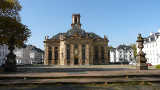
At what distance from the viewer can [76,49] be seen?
77.8m

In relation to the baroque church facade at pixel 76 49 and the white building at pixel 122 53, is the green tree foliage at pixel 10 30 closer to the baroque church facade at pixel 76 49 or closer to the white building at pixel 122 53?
the baroque church facade at pixel 76 49

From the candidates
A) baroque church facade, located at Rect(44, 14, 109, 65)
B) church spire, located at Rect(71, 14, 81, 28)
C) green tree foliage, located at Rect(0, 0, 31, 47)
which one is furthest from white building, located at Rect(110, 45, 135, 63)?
green tree foliage, located at Rect(0, 0, 31, 47)

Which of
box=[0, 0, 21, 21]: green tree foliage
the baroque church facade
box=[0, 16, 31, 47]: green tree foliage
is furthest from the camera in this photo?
the baroque church facade

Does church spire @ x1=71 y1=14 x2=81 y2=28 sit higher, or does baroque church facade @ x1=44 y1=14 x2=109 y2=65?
church spire @ x1=71 y1=14 x2=81 y2=28

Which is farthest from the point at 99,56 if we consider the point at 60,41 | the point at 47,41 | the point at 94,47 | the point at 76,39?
the point at 47,41

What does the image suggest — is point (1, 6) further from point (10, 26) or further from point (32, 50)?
point (32, 50)

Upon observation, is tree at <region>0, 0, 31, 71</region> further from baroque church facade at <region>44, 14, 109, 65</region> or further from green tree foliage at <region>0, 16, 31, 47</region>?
baroque church facade at <region>44, 14, 109, 65</region>

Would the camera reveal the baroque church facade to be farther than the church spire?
No

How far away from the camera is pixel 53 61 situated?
83.6 metres

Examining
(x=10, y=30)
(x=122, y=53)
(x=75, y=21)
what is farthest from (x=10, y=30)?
(x=122, y=53)

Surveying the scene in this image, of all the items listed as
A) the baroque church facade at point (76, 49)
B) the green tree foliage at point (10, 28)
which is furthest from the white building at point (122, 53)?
the green tree foliage at point (10, 28)

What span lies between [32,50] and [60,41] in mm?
75840

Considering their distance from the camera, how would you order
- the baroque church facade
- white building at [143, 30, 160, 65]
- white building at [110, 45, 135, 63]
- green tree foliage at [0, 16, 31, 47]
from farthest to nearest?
white building at [110, 45, 135, 63] → the baroque church facade → white building at [143, 30, 160, 65] → green tree foliage at [0, 16, 31, 47]

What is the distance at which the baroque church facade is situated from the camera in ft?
254
